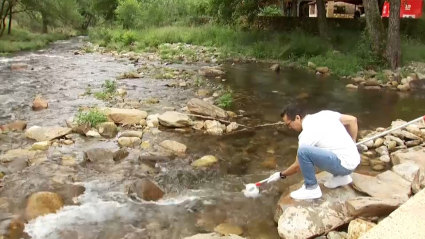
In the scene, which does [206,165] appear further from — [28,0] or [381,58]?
[28,0]

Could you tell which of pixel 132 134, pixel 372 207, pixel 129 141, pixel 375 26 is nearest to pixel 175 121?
pixel 132 134

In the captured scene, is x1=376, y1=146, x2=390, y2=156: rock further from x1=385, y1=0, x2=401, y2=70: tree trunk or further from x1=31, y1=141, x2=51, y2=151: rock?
x1=385, y1=0, x2=401, y2=70: tree trunk

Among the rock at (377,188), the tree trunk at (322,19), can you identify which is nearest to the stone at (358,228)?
the rock at (377,188)

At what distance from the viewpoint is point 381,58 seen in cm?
1420

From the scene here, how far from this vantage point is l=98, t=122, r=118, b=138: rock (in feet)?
24.3

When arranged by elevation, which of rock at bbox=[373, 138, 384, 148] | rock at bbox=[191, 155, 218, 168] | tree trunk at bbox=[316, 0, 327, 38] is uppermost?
tree trunk at bbox=[316, 0, 327, 38]

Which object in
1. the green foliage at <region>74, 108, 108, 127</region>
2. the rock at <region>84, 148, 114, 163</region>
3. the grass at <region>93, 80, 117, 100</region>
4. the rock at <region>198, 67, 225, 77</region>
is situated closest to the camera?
the rock at <region>84, 148, 114, 163</region>

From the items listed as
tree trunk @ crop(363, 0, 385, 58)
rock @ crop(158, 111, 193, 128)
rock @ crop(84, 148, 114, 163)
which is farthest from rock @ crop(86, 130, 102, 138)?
tree trunk @ crop(363, 0, 385, 58)

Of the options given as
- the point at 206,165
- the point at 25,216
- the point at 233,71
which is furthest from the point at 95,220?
the point at 233,71

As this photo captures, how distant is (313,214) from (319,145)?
0.68 meters

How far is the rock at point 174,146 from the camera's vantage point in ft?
21.8

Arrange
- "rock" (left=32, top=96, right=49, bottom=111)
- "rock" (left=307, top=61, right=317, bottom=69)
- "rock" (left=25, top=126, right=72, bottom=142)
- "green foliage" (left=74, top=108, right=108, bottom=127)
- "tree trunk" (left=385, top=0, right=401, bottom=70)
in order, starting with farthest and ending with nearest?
1. "rock" (left=307, top=61, right=317, bottom=69)
2. "tree trunk" (left=385, top=0, right=401, bottom=70)
3. "rock" (left=32, top=96, right=49, bottom=111)
4. "green foliage" (left=74, top=108, right=108, bottom=127)
5. "rock" (left=25, top=126, right=72, bottom=142)

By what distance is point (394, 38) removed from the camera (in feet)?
45.8

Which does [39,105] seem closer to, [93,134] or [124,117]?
[124,117]
